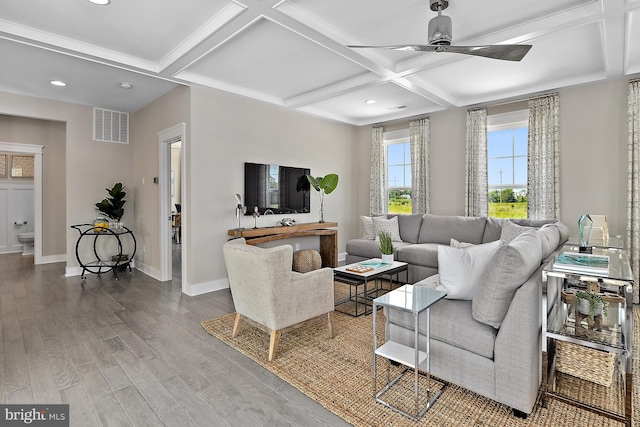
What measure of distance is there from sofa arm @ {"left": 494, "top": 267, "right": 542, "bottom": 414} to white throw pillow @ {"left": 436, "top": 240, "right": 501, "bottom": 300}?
1.11ft

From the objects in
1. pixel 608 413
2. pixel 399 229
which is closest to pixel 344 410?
pixel 608 413

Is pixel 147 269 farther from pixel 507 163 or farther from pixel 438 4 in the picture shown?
pixel 507 163

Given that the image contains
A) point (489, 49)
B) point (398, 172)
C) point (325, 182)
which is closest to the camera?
point (489, 49)

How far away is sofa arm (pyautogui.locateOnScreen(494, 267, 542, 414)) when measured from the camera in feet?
5.97

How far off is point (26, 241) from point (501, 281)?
902cm

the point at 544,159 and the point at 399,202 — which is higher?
the point at 544,159

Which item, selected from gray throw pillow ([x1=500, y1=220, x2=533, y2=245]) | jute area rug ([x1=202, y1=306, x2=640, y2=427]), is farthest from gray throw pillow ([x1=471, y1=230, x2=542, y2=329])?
gray throw pillow ([x1=500, y1=220, x2=533, y2=245])

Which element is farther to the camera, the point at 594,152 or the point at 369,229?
the point at 369,229

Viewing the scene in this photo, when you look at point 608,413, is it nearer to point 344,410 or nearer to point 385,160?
point 344,410

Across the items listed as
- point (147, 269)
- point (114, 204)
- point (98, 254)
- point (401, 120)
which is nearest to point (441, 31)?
point (401, 120)

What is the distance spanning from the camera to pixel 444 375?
2141 mm

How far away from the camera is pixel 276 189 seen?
5344 mm

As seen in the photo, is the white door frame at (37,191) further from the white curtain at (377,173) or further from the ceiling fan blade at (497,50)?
the ceiling fan blade at (497,50)

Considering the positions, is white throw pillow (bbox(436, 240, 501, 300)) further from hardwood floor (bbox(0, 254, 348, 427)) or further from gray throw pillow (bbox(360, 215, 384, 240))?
gray throw pillow (bbox(360, 215, 384, 240))
